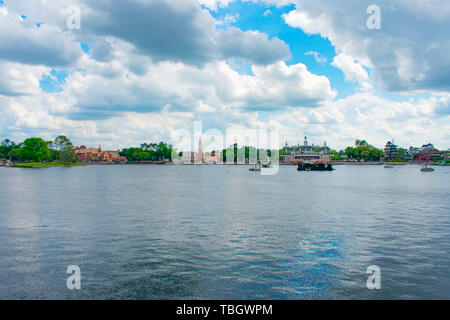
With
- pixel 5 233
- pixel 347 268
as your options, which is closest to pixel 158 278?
pixel 347 268

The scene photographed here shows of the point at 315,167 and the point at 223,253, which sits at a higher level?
the point at 315,167

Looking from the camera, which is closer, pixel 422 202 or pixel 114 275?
pixel 114 275

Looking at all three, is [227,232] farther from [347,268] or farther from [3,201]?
[3,201]

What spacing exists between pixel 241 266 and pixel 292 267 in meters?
2.81

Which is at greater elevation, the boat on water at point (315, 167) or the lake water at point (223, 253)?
the boat on water at point (315, 167)

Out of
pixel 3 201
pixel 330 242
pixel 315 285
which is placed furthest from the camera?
pixel 3 201

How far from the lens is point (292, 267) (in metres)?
19.0

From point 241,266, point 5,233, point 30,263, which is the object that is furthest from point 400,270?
point 5,233

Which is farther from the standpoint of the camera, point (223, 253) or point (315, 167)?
point (315, 167)

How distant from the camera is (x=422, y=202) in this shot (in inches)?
1911

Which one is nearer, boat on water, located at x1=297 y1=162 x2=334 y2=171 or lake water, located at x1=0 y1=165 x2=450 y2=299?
lake water, located at x1=0 y1=165 x2=450 y2=299

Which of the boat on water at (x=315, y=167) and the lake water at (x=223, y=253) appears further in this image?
the boat on water at (x=315, y=167)

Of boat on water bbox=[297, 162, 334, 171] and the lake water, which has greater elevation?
boat on water bbox=[297, 162, 334, 171]
